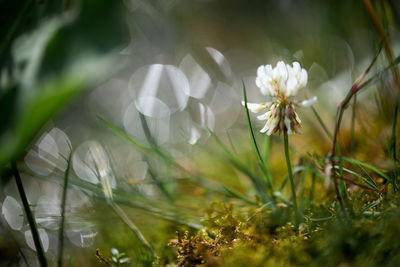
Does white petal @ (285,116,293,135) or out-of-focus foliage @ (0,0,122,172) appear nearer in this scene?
out-of-focus foliage @ (0,0,122,172)

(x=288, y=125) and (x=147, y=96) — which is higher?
(x=288, y=125)

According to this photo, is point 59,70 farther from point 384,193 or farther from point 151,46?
point 151,46

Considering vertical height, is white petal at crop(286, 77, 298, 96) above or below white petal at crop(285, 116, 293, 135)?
above

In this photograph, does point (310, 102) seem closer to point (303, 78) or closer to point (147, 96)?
point (303, 78)

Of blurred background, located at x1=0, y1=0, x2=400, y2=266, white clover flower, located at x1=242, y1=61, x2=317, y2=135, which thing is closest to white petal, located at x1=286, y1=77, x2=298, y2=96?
white clover flower, located at x1=242, y1=61, x2=317, y2=135

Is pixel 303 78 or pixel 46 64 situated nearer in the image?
pixel 46 64

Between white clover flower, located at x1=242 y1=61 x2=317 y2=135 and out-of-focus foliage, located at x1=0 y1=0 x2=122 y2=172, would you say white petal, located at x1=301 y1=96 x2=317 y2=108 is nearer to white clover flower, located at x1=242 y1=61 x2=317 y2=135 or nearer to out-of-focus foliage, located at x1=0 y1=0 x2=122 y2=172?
white clover flower, located at x1=242 y1=61 x2=317 y2=135

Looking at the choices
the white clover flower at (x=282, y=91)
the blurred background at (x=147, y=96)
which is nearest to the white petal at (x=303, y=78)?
the white clover flower at (x=282, y=91)

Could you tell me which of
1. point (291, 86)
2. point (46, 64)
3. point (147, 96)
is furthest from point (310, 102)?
point (147, 96)
